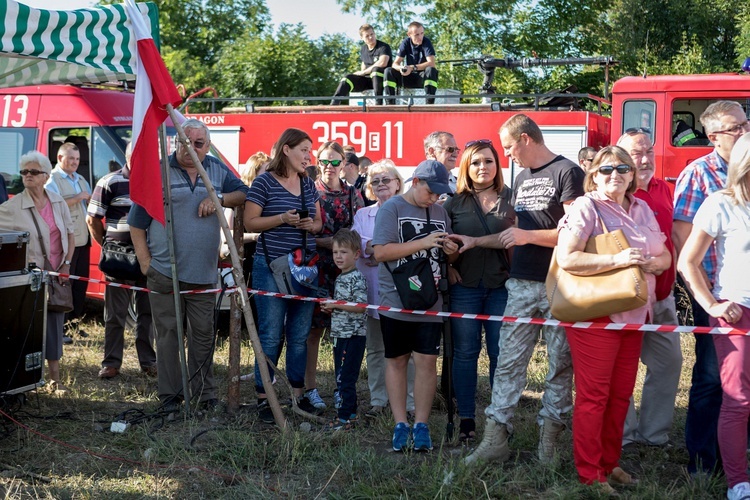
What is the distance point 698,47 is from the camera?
850 inches

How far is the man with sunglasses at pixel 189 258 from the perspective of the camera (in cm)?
603

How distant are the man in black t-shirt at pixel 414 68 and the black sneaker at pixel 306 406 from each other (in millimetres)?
6954

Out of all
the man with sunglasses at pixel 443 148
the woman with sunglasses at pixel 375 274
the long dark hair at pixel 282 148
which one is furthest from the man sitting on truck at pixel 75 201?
the man with sunglasses at pixel 443 148

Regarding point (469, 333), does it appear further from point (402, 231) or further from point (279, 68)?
point (279, 68)

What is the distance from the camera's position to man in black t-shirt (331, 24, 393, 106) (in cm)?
1276

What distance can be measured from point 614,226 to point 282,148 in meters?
2.45

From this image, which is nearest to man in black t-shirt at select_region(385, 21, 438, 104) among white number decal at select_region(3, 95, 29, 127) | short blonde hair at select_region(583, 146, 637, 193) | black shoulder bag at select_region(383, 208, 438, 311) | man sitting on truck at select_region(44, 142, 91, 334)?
white number decal at select_region(3, 95, 29, 127)

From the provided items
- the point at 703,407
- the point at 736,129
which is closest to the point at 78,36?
the point at 736,129

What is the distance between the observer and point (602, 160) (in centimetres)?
450

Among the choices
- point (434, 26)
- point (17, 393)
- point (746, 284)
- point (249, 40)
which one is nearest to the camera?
point (746, 284)

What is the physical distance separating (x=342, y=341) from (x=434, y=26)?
19.8 metres

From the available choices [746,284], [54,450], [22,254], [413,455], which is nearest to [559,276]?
[746,284]

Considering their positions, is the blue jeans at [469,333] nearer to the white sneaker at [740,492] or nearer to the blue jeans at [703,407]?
the blue jeans at [703,407]

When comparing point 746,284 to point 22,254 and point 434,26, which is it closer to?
point 22,254
